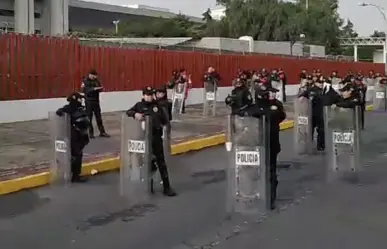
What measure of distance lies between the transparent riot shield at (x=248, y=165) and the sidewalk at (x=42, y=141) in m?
3.98

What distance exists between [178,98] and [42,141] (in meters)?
7.87

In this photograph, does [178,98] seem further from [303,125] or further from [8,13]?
[8,13]

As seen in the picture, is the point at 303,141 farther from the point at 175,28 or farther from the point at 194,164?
the point at 175,28

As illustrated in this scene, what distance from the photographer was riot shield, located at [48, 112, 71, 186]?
1108 cm

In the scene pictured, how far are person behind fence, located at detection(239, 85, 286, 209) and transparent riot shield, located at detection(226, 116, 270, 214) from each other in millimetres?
287

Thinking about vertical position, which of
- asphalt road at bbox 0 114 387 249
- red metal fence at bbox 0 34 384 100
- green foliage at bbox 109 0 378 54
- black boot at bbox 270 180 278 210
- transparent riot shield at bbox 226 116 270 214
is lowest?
asphalt road at bbox 0 114 387 249

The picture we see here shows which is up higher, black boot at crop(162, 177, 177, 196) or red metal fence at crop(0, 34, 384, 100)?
red metal fence at crop(0, 34, 384, 100)

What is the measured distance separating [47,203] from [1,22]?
136 feet

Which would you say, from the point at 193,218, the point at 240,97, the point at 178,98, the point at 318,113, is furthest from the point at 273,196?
the point at 178,98

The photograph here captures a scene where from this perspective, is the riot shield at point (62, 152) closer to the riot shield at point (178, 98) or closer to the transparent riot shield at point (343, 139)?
the transparent riot shield at point (343, 139)

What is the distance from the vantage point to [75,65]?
22.6m

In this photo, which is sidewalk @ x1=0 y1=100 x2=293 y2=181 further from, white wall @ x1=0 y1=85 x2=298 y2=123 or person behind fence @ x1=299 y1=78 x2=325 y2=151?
person behind fence @ x1=299 y1=78 x2=325 y2=151

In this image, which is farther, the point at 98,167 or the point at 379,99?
the point at 379,99

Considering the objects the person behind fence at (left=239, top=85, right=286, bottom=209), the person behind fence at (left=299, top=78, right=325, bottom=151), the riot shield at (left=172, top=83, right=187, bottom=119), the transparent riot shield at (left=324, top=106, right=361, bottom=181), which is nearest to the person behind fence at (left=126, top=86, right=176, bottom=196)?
the person behind fence at (left=239, top=85, right=286, bottom=209)
